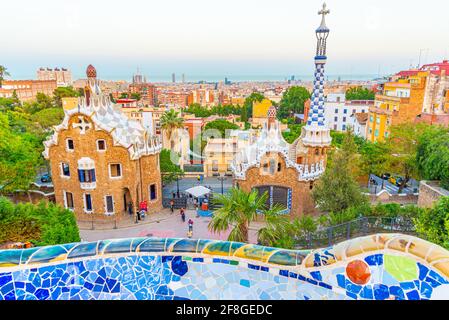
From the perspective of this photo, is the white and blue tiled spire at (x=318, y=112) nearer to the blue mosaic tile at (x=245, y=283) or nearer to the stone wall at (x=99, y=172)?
the stone wall at (x=99, y=172)

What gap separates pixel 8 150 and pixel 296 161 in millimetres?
18246

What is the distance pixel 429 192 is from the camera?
60.6ft

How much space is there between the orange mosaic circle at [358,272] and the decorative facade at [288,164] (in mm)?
15653

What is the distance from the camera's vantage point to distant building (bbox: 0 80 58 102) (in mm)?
71294

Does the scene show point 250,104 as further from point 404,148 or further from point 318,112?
point 318,112

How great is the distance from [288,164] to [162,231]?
8.18 m

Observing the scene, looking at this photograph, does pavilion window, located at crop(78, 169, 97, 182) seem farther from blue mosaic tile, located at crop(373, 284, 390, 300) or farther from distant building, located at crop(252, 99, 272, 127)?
distant building, located at crop(252, 99, 272, 127)

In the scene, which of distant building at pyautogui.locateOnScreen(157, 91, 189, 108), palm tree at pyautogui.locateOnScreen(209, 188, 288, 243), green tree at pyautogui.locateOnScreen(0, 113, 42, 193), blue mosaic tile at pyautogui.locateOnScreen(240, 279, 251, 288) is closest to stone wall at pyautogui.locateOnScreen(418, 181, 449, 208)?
palm tree at pyautogui.locateOnScreen(209, 188, 288, 243)

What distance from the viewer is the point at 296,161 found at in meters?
21.0

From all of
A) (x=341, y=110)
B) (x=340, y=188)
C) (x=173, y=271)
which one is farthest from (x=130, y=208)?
(x=341, y=110)

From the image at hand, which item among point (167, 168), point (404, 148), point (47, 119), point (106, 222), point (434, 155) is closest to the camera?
point (434, 155)

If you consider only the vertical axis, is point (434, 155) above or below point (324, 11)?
below

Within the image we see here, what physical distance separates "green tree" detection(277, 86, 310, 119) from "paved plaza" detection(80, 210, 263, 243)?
180ft

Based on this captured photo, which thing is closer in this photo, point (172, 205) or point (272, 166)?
point (272, 166)
